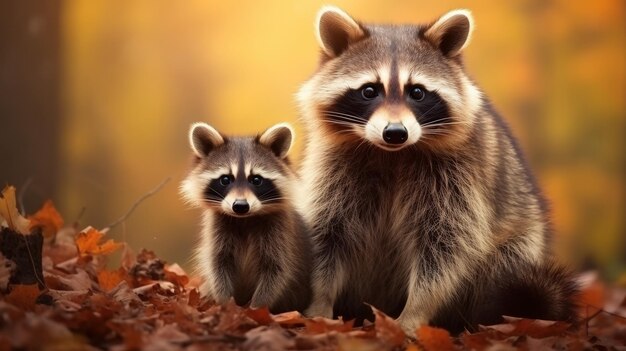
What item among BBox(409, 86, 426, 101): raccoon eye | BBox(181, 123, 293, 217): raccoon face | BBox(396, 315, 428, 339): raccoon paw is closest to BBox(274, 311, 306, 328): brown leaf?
BBox(396, 315, 428, 339): raccoon paw

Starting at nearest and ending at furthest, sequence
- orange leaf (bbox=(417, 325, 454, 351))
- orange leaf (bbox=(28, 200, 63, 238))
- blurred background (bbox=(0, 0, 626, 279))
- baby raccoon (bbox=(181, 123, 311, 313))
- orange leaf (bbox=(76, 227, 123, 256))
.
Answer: orange leaf (bbox=(417, 325, 454, 351))
baby raccoon (bbox=(181, 123, 311, 313))
orange leaf (bbox=(76, 227, 123, 256))
orange leaf (bbox=(28, 200, 63, 238))
blurred background (bbox=(0, 0, 626, 279))

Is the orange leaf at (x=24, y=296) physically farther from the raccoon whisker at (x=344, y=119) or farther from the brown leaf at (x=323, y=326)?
the raccoon whisker at (x=344, y=119)

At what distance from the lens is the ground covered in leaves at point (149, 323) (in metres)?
3.23

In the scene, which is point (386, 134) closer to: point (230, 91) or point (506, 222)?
point (506, 222)

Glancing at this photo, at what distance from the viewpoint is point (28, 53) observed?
7.55m

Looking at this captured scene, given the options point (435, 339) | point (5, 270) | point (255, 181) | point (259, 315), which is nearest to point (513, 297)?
point (435, 339)

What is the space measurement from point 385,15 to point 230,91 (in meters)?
1.83

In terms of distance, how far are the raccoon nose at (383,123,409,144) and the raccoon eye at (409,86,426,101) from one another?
323mm

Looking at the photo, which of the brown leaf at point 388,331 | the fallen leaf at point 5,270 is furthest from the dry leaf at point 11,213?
the brown leaf at point 388,331

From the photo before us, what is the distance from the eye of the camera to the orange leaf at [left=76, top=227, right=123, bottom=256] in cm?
520

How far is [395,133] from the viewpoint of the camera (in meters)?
4.04

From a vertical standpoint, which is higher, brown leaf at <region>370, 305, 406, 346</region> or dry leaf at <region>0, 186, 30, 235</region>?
dry leaf at <region>0, 186, 30, 235</region>

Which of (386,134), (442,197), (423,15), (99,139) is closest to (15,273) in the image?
(386,134)

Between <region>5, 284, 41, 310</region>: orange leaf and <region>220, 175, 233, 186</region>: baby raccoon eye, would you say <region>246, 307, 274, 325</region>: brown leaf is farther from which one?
<region>220, 175, 233, 186</region>: baby raccoon eye
